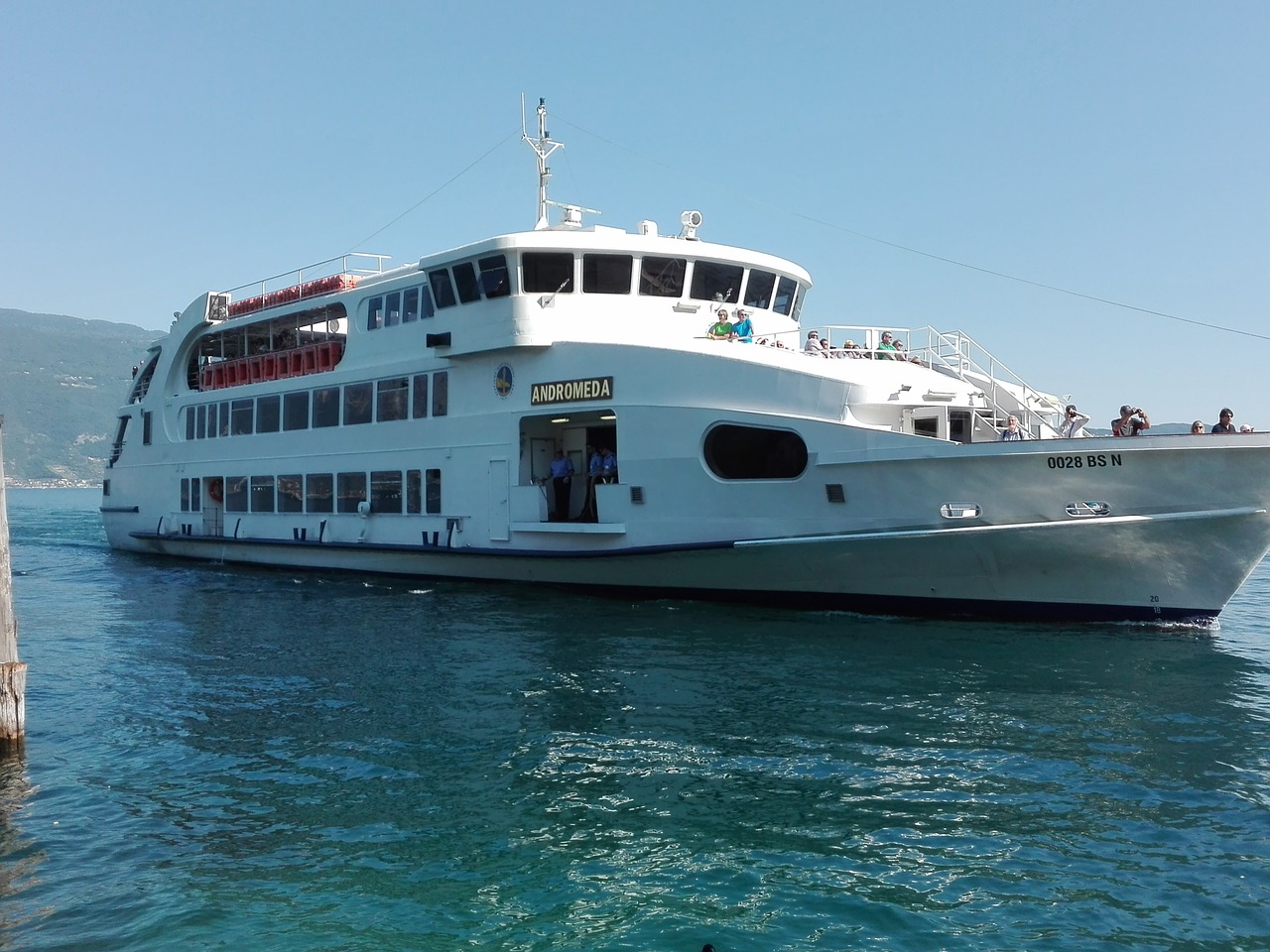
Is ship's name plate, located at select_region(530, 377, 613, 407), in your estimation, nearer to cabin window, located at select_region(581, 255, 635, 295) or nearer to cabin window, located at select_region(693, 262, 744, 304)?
cabin window, located at select_region(581, 255, 635, 295)

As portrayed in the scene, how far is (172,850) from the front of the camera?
5.93 meters

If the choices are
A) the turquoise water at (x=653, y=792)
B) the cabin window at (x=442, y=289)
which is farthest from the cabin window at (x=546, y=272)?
the turquoise water at (x=653, y=792)

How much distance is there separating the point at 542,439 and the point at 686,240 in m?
3.93

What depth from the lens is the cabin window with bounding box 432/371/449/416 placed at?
1741 centimetres

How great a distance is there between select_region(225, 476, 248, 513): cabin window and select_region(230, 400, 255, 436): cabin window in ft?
3.42

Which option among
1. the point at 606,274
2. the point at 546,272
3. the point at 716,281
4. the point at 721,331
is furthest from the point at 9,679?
the point at 716,281

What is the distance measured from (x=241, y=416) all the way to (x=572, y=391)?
11001 mm

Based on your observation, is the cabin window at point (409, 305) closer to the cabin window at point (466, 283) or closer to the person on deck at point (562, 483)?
the cabin window at point (466, 283)

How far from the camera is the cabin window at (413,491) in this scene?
704 inches

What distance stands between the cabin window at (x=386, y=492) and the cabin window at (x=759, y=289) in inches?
272

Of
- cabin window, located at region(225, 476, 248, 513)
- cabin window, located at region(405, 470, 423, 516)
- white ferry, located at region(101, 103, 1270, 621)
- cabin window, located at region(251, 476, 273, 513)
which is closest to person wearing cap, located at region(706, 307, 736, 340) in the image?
white ferry, located at region(101, 103, 1270, 621)

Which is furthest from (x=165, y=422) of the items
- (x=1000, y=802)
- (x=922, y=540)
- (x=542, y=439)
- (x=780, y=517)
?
(x=1000, y=802)

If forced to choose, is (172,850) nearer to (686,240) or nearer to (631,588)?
(631,588)

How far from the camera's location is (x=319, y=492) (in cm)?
2034
